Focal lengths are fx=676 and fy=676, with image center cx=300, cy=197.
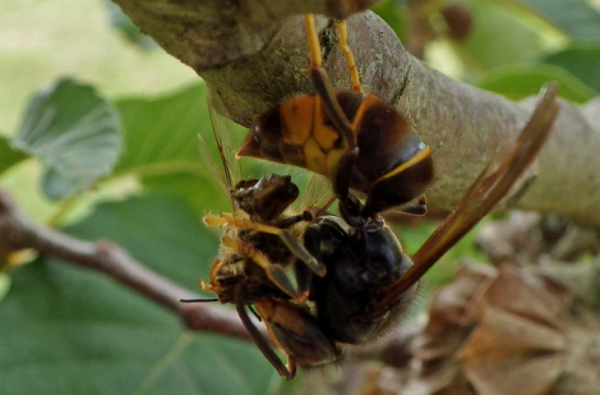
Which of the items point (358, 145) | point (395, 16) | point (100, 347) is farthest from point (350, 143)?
point (395, 16)

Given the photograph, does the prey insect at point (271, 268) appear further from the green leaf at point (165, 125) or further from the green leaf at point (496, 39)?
the green leaf at point (496, 39)

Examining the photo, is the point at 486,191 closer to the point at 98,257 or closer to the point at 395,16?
the point at 98,257

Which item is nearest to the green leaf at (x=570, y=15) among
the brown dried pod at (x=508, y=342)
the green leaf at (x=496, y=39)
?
the green leaf at (x=496, y=39)

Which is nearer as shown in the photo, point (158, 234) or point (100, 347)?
point (100, 347)

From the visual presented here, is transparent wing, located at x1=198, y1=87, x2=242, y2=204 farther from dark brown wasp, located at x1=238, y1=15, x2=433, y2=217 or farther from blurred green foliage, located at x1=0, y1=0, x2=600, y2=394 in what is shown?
blurred green foliage, located at x1=0, y1=0, x2=600, y2=394

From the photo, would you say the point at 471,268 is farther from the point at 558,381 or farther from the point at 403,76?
the point at 403,76

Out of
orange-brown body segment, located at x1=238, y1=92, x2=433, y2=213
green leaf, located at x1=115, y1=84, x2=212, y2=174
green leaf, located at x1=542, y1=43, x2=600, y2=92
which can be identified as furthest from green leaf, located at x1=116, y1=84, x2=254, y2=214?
green leaf, located at x1=542, y1=43, x2=600, y2=92

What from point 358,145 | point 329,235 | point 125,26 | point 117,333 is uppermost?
point 358,145
